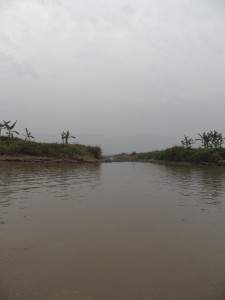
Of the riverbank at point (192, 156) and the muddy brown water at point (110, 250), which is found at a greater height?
the riverbank at point (192, 156)

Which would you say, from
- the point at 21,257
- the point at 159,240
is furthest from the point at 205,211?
the point at 21,257

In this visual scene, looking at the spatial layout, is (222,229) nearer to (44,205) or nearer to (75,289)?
(75,289)

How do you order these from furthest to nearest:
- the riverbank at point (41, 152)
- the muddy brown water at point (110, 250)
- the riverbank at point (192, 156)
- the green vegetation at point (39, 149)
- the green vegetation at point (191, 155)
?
the green vegetation at point (191, 155) < the riverbank at point (192, 156) < the green vegetation at point (39, 149) < the riverbank at point (41, 152) < the muddy brown water at point (110, 250)

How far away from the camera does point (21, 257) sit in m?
5.83

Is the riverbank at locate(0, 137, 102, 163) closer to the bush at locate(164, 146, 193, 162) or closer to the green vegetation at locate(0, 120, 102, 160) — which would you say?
the green vegetation at locate(0, 120, 102, 160)

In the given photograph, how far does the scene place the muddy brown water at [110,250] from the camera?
462 centimetres

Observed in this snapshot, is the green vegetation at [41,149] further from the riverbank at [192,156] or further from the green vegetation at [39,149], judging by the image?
the riverbank at [192,156]

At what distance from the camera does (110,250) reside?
6.41 m

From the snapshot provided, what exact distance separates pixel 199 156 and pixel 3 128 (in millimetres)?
31895

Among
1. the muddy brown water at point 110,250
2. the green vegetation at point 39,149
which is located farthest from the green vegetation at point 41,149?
the muddy brown water at point 110,250

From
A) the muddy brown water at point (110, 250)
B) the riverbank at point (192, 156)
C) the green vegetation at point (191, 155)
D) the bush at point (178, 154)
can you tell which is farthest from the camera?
the bush at point (178, 154)

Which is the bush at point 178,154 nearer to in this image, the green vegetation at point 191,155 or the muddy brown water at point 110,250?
the green vegetation at point 191,155

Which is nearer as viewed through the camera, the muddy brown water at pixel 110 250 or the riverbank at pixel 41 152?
the muddy brown water at pixel 110 250

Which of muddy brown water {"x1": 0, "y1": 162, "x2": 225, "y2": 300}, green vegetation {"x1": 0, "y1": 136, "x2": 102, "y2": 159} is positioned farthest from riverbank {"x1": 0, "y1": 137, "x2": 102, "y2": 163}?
muddy brown water {"x1": 0, "y1": 162, "x2": 225, "y2": 300}
